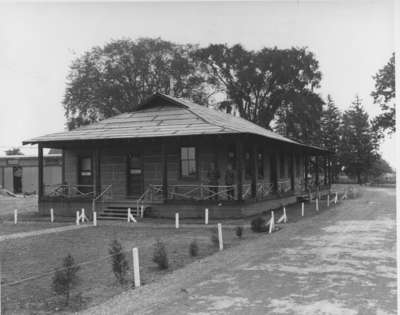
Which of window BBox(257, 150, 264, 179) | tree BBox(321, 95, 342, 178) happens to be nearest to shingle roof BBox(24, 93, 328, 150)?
window BBox(257, 150, 264, 179)

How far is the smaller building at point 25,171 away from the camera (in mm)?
46875

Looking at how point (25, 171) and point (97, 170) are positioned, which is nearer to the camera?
point (97, 170)

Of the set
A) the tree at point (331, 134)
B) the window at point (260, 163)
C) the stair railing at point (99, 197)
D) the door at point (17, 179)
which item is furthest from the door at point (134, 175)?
the tree at point (331, 134)

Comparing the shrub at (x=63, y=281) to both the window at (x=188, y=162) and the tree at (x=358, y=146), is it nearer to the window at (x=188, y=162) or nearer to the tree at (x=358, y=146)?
the window at (x=188, y=162)

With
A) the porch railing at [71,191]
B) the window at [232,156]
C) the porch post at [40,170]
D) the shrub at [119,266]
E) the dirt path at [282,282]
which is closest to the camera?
the dirt path at [282,282]

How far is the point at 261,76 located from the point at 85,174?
96.2 ft

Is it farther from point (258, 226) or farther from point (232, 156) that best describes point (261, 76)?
point (258, 226)

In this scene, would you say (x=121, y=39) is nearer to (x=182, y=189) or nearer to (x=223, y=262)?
(x=182, y=189)

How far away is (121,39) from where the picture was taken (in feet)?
163

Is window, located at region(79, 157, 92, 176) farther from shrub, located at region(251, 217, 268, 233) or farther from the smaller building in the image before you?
the smaller building

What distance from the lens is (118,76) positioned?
49.1 metres

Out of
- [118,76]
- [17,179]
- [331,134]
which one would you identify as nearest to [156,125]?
[118,76]

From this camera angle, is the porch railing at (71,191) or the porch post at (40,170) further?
the porch railing at (71,191)

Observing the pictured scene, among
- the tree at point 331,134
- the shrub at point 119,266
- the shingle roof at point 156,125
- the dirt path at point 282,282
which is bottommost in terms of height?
the dirt path at point 282,282
